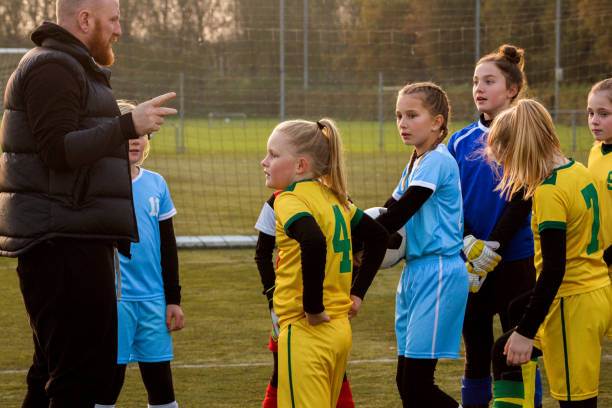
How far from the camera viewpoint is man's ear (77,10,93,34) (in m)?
2.96

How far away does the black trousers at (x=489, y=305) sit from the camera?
13.1 feet

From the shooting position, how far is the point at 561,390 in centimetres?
321

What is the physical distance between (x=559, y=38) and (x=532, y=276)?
1718cm

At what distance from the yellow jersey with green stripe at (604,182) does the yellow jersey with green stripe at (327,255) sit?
113cm

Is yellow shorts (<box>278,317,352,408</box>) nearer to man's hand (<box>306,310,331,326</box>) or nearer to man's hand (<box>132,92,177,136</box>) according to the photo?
man's hand (<box>306,310,331,326</box>)

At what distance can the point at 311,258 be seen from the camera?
2877 millimetres

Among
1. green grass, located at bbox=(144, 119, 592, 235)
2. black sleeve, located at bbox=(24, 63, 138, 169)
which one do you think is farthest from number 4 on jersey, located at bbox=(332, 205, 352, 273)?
green grass, located at bbox=(144, 119, 592, 235)

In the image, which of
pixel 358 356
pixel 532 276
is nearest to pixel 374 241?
pixel 532 276

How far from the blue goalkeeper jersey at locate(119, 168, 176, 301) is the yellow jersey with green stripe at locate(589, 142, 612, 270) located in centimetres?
188

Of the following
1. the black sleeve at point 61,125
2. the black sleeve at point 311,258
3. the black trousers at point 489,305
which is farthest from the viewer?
the black trousers at point 489,305

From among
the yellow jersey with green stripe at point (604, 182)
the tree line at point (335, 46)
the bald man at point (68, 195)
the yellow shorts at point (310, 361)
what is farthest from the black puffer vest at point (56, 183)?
the tree line at point (335, 46)

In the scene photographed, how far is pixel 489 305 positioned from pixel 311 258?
150cm

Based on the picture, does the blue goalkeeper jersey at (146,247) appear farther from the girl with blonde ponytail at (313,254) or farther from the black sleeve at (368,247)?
the black sleeve at (368,247)

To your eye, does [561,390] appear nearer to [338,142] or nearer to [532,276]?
[532,276]
